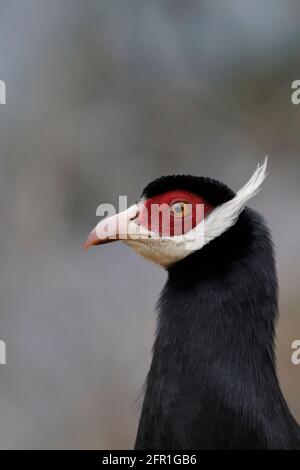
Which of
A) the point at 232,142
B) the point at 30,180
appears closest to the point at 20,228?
the point at 30,180

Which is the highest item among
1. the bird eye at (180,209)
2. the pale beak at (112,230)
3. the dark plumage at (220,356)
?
the bird eye at (180,209)

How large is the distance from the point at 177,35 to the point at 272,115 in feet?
2.49

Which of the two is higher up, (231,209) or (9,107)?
(9,107)

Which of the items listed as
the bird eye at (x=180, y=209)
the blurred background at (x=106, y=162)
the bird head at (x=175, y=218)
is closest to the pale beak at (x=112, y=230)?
the bird head at (x=175, y=218)

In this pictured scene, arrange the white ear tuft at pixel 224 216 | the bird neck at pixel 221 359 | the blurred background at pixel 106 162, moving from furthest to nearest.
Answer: the blurred background at pixel 106 162, the white ear tuft at pixel 224 216, the bird neck at pixel 221 359

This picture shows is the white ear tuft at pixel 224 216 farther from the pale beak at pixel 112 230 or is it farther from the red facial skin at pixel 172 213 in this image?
the pale beak at pixel 112 230

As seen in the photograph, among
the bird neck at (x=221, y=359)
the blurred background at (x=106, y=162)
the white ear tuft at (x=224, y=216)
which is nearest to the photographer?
the bird neck at (x=221, y=359)

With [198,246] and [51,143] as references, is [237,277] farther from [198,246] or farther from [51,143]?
[51,143]

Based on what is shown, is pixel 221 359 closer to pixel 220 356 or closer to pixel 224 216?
pixel 220 356

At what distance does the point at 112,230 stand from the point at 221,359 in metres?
0.41

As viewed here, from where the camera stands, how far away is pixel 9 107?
17.1ft

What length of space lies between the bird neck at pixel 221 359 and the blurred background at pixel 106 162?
263 cm

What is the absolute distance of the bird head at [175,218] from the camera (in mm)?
2160

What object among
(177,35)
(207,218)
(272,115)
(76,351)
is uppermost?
(177,35)
